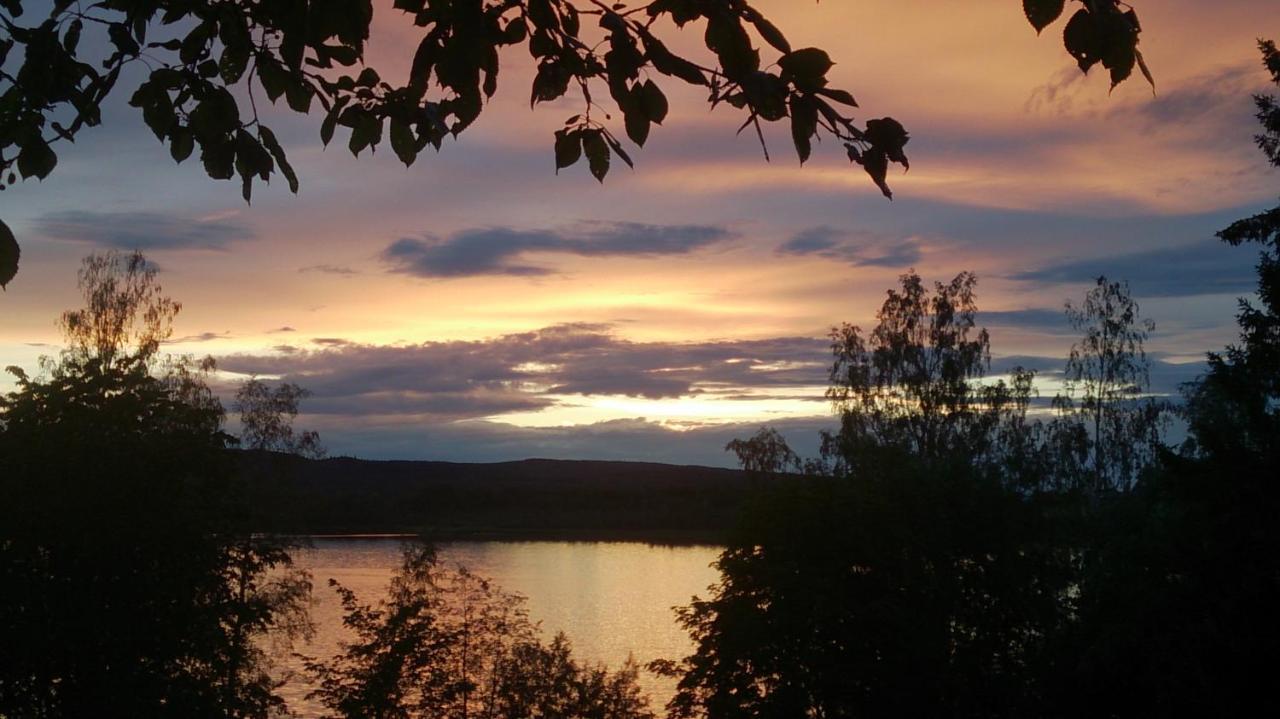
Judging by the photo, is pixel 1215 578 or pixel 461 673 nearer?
pixel 1215 578

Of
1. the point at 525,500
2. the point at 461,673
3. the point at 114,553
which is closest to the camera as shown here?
the point at 114,553

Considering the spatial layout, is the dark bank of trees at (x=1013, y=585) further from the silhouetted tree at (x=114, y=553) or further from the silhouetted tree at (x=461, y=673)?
the silhouetted tree at (x=114, y=553)

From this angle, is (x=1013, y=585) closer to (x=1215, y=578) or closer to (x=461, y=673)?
(x=1215, y=578)

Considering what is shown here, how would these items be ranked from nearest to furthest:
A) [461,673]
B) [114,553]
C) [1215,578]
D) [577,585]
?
[1215,578]
[114,553]
[461,673]
[577,585]

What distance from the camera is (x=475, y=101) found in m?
4.16

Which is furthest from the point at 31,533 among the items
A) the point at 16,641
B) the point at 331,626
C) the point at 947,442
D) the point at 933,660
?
the point at 947,442

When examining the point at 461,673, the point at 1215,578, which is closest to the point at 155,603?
the point at 461,673

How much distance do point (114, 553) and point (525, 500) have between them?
11369 centimetres

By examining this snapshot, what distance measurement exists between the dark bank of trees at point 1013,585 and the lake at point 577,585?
9751 millimetres

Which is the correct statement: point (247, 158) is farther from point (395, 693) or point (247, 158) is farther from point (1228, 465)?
point (395, 693)

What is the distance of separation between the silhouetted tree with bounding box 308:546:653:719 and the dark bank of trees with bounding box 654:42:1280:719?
265 centimetres

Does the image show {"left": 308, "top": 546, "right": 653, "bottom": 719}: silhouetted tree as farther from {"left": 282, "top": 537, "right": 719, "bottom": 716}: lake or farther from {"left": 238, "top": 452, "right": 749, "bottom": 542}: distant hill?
{"left": 238, "top": 452, "right": 749, "bottom": 542}: distant hill

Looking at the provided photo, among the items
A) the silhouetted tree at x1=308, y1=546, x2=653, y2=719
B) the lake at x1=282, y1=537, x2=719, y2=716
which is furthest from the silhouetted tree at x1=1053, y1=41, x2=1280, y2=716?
the lake at x1=282, y1=537, x2=719, y2=716

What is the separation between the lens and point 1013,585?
28.5 m
